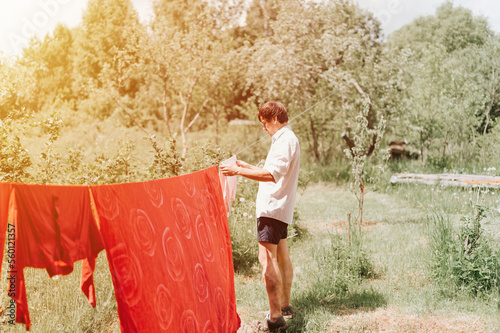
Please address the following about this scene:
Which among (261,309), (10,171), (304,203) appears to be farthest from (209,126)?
(261,309)

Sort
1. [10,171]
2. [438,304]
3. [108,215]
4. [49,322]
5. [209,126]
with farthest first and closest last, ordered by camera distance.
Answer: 1. [209,126]
2. [10,171]
3. [438,304]
4. [49,322]
5. [108,215]

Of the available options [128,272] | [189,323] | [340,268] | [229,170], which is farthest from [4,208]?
[340,268]

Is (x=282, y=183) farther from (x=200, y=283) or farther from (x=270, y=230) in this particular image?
(x=200, y=283)

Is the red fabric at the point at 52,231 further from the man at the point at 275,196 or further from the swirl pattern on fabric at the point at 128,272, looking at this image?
the man at the point at 275,196

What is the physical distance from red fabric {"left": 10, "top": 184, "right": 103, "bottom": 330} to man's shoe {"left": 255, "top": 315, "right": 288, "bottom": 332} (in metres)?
2.00

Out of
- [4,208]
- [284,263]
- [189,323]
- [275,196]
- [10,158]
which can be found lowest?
[189,323]

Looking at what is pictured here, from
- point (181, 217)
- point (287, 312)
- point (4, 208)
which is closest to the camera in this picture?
point (4, 208)

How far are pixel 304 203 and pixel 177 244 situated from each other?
871 centimetres

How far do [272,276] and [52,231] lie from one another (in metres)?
2.15

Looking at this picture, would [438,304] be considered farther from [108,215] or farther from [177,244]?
[108,215]

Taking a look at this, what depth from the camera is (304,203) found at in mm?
11820

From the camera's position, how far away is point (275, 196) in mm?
4051

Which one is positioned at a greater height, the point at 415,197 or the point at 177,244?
the point at 177,244

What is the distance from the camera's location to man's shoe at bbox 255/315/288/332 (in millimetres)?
4146
